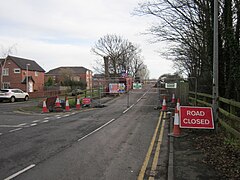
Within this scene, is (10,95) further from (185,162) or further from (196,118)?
(185,162)

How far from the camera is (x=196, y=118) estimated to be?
31.9 feet

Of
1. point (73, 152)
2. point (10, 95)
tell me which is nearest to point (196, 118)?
point (73, 152)

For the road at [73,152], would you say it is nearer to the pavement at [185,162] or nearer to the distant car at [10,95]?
the pavement at [185,162]

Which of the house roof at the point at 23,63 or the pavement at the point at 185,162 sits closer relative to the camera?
the pavement at the point at 185,162

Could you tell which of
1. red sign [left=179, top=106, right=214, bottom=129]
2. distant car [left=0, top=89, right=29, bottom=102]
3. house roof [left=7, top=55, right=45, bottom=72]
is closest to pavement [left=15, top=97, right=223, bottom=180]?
red sign [left=179, top=106, right=214, bottom=129]

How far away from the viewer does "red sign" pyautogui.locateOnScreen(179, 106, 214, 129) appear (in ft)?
31.6

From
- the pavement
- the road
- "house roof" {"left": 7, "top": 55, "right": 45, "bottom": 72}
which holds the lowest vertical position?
the road

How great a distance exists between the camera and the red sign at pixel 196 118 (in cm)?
963

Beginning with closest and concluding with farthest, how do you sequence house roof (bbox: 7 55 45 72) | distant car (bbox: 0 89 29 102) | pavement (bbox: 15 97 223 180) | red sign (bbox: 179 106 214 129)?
pavement (bbox: 15 97 223 180) < red sign (bbox: 179 106 214 129) < distant car (bbox: 0 89 29 102) < house roof (bbox: 7 55 45 72)

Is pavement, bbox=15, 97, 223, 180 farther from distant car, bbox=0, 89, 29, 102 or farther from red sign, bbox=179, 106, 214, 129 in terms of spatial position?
distant car, bbox=0, 89, 29, 102

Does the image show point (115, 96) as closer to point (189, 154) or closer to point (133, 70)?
point (189, 154)

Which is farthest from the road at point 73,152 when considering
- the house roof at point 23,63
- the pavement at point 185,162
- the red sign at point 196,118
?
the house roof at point 23,63

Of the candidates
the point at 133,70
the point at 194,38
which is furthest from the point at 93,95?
the point at 133,70

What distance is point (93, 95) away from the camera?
26.7 metres
